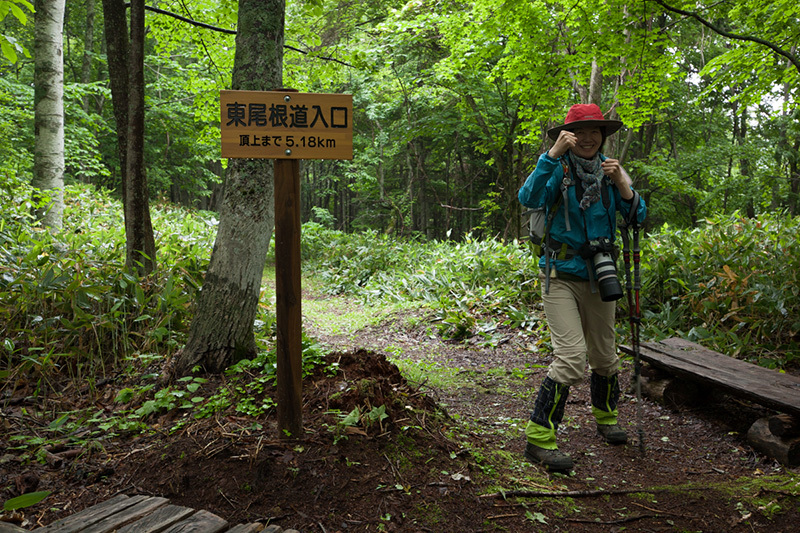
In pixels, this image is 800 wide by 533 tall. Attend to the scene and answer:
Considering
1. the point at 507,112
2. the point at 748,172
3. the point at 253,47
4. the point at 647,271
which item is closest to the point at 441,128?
the point at 507,112

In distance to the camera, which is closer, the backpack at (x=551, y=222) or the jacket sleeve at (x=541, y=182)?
the jacket sleeve at (x=541, y=182)

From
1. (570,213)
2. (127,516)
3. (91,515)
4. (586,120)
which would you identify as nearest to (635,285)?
(570,213)

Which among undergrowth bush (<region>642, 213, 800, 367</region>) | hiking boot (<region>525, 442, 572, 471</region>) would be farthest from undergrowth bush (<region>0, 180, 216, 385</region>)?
undergrowth bush (<region>642, 213, 800, 367</region>)

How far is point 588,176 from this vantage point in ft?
11.3

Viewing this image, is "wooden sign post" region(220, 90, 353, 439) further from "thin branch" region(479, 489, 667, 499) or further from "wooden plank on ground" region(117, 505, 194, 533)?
"thin branch" region(479, 489, 667, 499)

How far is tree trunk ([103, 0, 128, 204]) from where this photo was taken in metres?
5.40

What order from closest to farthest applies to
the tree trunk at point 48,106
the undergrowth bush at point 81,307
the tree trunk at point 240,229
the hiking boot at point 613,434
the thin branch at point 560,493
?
1. the thin branch at point 560,493
2. the hiking boot at point 613,434
3. the tree trunk at point 240,229
4. the undergrowth bush at point 81,307
5. the tree trunk at point 48,106

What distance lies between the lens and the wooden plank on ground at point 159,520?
2180mm

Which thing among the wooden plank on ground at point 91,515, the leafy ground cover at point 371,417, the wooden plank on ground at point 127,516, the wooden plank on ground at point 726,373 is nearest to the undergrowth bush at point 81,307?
the leafy ground cover at point 371,417

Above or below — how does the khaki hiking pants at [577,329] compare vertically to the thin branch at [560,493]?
above

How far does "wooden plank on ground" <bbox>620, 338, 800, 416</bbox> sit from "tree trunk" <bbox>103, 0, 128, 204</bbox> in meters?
5.74

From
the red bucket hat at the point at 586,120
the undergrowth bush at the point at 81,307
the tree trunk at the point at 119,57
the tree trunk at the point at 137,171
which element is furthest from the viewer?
the tree trunk at the point at 119,57

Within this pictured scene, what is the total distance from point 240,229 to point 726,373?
411 cm

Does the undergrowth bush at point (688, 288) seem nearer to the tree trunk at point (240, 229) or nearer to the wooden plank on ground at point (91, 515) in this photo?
the tree trunk at point (240, 229)
